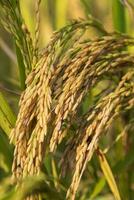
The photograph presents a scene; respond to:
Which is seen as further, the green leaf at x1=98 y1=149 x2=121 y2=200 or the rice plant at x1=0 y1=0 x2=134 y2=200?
the green leaf at x1=98 y1=149 x2=121 y2=200

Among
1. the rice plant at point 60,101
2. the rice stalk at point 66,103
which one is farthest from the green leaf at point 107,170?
the rice stalk at point 66,103

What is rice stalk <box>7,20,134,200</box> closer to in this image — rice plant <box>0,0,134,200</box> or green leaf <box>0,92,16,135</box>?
rice plant <box>0,0,134,200</box>

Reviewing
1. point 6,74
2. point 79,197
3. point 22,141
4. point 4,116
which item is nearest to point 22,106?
point 22,141

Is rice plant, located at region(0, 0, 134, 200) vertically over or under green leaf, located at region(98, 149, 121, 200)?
over

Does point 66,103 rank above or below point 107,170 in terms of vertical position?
above

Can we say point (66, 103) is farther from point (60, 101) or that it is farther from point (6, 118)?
point (6, 118)

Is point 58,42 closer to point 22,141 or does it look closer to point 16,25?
point 16,25

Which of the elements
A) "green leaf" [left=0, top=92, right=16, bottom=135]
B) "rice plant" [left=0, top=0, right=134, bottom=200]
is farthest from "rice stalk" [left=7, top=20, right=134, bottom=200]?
"green leaf" [left=0, top=92, right=16, bottom=135]

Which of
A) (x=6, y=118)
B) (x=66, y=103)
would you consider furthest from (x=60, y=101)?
(x=6, y=118)

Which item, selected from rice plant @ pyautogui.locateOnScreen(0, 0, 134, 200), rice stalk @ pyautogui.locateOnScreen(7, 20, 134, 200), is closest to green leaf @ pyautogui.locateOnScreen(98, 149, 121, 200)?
rice plant @ pyautogui.locateOnScreen(0, 0, 134, 200)
